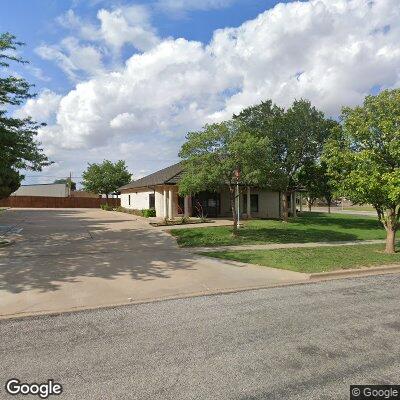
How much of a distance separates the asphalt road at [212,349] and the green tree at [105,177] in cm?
4933

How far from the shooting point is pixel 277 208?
34625 millimetres

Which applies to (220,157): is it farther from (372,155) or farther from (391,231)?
(391,231)

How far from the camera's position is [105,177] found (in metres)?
55.6

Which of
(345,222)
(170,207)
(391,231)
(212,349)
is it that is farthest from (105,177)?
(212,349)

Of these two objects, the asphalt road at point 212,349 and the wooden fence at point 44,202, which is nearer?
the asphalt road at point 212,349

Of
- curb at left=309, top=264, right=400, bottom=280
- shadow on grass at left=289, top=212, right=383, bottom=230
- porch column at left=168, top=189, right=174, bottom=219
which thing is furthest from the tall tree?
curb at left=309, top=264, right=400, bottom=280

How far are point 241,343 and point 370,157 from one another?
35.5ft

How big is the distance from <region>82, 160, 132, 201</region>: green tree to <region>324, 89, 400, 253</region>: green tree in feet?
144

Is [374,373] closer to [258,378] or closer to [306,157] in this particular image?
[258,378]

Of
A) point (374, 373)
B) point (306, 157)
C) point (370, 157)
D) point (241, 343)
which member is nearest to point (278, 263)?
point (370, 157)

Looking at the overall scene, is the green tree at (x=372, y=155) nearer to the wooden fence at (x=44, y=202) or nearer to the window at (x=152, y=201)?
the window at (x=152, y=201)

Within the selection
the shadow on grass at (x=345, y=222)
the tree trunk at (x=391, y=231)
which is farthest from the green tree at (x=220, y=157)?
the shadow on grass at (x=345, y=222)

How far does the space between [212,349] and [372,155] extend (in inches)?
442

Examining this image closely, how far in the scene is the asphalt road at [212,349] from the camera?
4.42 metres
